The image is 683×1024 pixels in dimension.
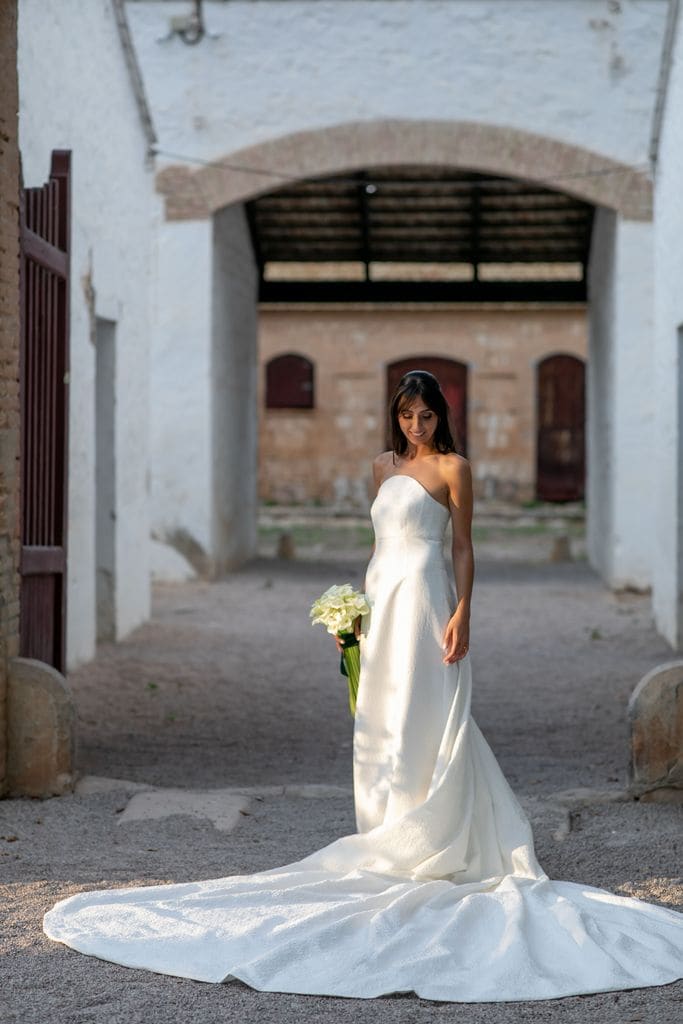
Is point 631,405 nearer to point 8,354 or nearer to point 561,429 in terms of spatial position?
point 8,354

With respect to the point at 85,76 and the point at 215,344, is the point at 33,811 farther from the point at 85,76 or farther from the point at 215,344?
the point at 215,344

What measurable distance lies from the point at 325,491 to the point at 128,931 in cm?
2281

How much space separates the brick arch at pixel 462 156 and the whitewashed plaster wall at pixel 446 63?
101mm

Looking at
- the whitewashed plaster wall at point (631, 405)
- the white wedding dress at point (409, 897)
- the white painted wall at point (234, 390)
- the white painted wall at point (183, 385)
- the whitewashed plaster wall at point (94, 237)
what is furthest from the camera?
the white painted wall at point (234, 390)

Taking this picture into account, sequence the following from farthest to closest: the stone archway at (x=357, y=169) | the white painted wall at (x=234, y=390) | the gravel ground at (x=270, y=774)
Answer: the white painted wall at (x=234, y=390)
the stone archway at (x=357, y=169)
the gravel ground at (x=270, y=774)

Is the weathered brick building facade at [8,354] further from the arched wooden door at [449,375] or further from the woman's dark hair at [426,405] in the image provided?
the arched wooden door at [449,375]

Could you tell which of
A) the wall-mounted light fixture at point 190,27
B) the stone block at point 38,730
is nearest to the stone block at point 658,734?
the stone block at point 38,730

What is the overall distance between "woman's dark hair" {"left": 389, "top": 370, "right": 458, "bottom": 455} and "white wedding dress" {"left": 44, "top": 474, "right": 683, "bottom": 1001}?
0.15 metres

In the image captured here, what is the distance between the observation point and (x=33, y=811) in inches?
224

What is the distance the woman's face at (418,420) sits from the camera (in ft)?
15.4

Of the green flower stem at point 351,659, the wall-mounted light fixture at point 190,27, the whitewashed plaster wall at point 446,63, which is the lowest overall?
the green flower stem at point 351,659

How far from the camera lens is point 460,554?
15.3 feet

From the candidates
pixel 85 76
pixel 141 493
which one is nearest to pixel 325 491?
pixel 141 493

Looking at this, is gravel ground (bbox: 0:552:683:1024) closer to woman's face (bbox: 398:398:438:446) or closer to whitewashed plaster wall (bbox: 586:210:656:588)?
whitewashed plaster wall (bbox: 586:210:656:588)
